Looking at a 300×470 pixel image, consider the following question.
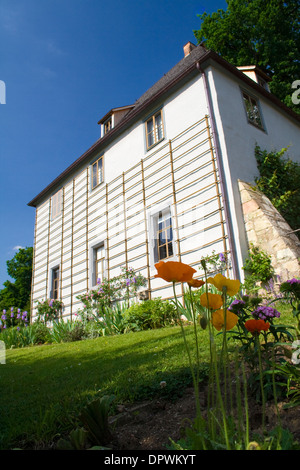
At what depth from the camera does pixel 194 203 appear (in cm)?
825

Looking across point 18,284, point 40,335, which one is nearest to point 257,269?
point 40,335

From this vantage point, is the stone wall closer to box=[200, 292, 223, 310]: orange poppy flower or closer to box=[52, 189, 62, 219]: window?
box=[200, 292, 223, 310]: orange poppy flower

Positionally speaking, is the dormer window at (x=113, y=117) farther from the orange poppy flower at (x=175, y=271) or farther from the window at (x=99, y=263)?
the orange poppy flower at (x=175, y=271)

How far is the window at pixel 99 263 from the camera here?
11.2 m

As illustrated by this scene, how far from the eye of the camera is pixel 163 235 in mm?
9219

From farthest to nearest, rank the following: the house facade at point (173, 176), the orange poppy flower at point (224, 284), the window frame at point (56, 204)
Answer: the window frame at point (56, 204) → the house facade at point (173, 176) → the orange poppy flower at point (224, 284)

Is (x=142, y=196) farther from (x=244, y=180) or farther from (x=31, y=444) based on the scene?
(x=31, y=444)

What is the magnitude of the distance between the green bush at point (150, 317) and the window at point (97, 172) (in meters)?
6.14

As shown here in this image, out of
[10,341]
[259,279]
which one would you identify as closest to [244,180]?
[259,279]

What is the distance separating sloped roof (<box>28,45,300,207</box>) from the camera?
29.2 feet

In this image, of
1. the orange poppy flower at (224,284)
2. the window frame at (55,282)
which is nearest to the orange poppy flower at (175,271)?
the orange poppy flower at (224,284)

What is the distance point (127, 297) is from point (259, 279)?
13.4 feet

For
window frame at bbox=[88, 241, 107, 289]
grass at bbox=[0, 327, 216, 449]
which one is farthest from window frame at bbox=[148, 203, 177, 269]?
grass at bbox=[0, 327, 216, 449]

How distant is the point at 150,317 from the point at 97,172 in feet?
23.2
